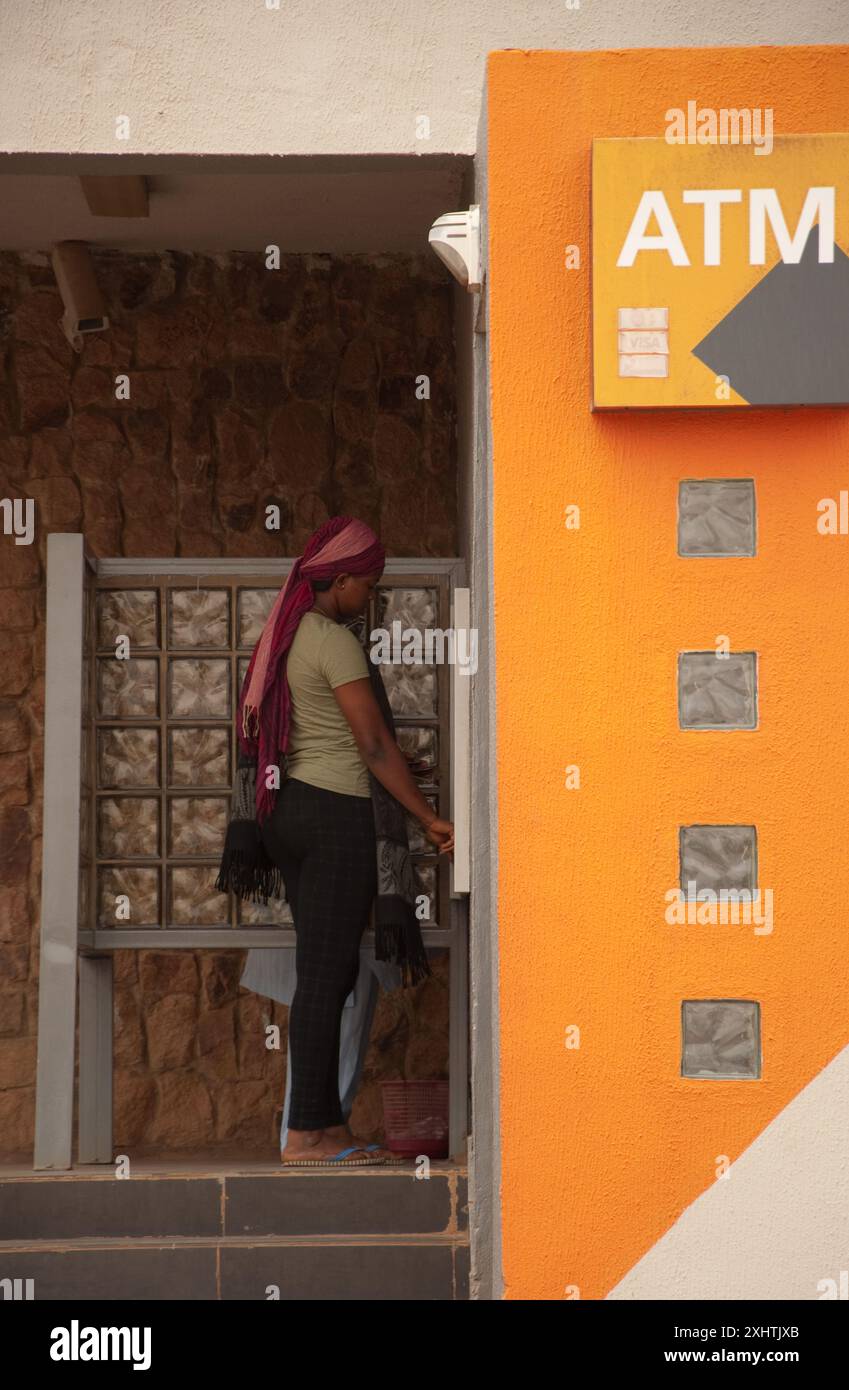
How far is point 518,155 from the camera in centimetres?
380

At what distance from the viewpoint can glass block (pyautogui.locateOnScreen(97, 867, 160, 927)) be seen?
16.8 feet

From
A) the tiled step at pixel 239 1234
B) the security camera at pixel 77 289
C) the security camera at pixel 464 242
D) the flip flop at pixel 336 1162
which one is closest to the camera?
the security camera at pixel 464 242

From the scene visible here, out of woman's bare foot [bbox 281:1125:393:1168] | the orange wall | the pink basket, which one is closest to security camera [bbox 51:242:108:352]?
the orange wall

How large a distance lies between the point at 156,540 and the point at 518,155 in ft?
9.28

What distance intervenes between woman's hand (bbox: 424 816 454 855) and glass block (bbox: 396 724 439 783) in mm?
363

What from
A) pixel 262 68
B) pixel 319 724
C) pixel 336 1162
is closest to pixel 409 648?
pixel 319 724

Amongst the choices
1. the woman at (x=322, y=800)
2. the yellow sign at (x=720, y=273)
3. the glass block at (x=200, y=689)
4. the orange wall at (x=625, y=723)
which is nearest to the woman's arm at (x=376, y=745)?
the woman at (x=322, y=800)

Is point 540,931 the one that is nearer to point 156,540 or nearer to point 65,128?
point 65,128

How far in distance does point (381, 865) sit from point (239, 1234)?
1.03 meters

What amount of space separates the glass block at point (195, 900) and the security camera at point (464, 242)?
80.4 inches

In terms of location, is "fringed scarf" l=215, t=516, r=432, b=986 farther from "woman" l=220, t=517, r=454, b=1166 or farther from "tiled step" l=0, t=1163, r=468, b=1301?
"tiled step" l=0, t=1163, r=468, b=1301

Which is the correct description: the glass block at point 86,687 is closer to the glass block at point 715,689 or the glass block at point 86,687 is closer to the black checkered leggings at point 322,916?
the black checkered leggings at point 322,916

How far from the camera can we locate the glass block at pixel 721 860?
3650 mm

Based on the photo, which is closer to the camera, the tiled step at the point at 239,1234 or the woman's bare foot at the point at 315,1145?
the tiled step at the point at 239,1234
